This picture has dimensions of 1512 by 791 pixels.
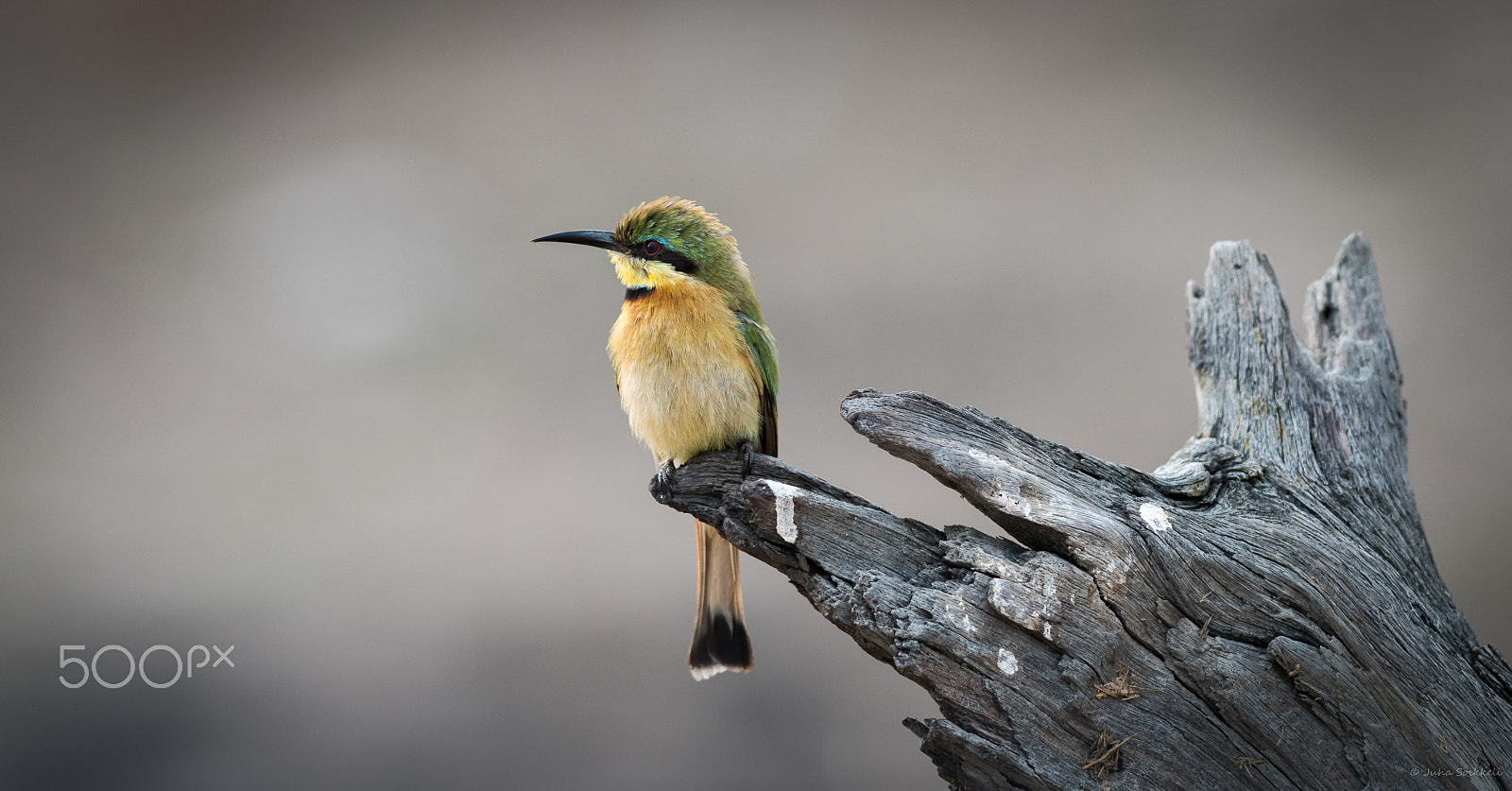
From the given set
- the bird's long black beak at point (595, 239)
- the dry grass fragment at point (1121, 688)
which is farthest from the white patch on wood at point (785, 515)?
the bird's long black beak at point (595, 239)

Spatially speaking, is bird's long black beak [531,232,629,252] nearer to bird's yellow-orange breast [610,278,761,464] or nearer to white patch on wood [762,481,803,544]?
bird's yellow-orange breast [610,278,761,464]

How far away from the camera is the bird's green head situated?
6.80 feet

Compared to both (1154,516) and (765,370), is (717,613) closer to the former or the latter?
(765,370)

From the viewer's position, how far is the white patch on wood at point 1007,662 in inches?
58.4

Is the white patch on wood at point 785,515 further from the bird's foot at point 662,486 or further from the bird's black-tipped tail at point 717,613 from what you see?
the bird's black-tipped tail at point 717,613

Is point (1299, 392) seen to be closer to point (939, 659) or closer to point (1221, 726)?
point (1221, 726)

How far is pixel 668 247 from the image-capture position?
207cm

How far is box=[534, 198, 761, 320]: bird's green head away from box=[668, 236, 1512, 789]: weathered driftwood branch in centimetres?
53

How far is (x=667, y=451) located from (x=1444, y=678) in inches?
55.1

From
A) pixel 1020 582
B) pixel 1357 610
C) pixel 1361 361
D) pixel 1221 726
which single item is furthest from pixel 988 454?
pixel 1361 361

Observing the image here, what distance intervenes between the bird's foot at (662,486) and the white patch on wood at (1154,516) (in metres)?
0.84

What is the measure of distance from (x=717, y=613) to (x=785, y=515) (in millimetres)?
601

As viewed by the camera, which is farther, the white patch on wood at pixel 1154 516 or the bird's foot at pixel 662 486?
the bird's foot at pixel 662 486

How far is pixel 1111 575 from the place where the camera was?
151cm
